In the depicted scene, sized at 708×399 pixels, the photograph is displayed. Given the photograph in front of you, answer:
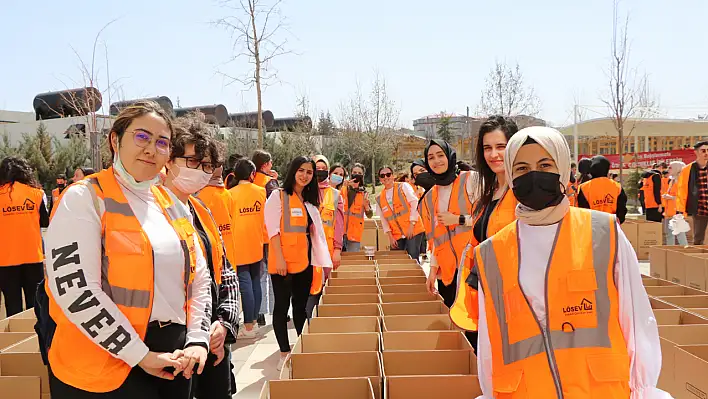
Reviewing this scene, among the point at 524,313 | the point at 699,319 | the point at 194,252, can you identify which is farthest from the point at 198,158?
the point at 699,319

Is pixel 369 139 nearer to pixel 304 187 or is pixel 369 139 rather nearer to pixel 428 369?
pixel 304 187

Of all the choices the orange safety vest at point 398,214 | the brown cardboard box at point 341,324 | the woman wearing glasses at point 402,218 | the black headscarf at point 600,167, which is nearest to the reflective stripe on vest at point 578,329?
the brown cardboard box at point 341,324

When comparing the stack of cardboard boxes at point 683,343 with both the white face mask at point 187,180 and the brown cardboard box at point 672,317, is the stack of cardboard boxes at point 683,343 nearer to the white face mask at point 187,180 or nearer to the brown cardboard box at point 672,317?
the brown cardboard box at point 672,317

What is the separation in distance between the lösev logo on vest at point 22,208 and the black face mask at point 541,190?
567cm

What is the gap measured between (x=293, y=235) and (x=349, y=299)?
0.82 m

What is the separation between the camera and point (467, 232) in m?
4.11

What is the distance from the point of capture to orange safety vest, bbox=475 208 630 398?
5.65 feet

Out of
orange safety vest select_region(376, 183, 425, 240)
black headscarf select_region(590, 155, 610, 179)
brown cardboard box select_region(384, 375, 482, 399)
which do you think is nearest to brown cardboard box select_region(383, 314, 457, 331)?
brown cardboard box select_region(384, 375, 482, 399)

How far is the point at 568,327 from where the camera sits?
1.76m

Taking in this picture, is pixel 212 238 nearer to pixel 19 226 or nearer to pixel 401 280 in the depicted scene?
pixel 401 280

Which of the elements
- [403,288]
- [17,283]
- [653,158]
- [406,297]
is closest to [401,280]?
[403,288]

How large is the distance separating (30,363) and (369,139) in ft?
70.7

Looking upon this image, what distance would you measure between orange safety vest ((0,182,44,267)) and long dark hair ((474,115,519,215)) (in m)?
4.74

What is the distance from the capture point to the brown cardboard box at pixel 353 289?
4.74 meters
